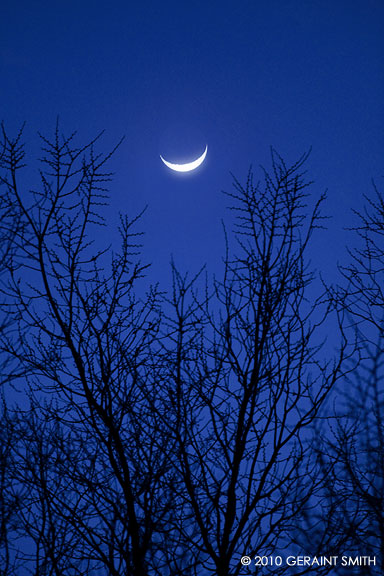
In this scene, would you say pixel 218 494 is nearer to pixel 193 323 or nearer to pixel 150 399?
pixel 150 399

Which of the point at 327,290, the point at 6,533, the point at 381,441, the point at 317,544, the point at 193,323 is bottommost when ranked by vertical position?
the point at 317,544

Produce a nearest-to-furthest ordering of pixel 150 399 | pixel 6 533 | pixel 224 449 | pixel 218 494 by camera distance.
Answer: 1. pixel 218 494
2. pixel 224 449
3. pixel 150 399
4. pixel 6 533

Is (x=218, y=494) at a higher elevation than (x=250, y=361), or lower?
lower

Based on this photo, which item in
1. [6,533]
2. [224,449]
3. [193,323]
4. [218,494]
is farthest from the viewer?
[6,533]

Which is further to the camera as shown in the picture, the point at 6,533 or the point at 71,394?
the point at 6,533

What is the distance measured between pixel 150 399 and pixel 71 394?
70 cm

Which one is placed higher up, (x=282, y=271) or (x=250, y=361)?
(x=282, y=271)

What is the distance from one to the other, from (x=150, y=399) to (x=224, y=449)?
0.79 meters

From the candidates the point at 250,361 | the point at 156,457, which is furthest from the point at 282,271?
the point at 156,457

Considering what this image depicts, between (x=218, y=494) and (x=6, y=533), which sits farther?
(x=6, y=533)

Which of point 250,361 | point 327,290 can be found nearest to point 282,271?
point 327,290

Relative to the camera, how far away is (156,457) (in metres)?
3.65

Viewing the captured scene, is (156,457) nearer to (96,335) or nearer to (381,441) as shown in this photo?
(96,335)

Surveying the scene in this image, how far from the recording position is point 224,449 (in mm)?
3668
